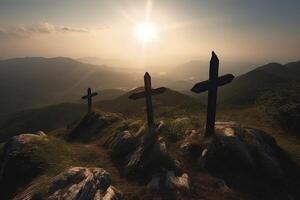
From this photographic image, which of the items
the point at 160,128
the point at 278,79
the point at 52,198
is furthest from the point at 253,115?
the point at 278,79

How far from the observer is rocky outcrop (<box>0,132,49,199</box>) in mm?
17484

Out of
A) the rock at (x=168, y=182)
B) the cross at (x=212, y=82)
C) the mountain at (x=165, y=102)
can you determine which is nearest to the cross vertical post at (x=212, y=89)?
the cross at (x=212, y=82)

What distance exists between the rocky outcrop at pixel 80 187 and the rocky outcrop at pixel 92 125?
17.5 m

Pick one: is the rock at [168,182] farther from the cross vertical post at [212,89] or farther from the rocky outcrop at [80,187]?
the cross vertical post at [212,89]

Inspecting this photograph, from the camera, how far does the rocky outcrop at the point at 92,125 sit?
110ft

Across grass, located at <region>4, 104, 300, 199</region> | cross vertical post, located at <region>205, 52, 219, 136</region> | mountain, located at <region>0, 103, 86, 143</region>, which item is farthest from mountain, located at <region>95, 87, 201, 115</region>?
mountain, located at <region>0, 103, 86, 143</region>

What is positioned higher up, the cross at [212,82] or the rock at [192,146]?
the cross at [212,82]

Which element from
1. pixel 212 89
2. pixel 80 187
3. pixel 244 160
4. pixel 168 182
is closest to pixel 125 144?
pixel 168 182

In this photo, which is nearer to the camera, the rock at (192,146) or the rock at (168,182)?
the rock at (168,182)

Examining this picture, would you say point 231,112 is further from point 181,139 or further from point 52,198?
point 52,198

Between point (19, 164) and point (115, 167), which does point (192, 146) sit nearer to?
point (115, 167)

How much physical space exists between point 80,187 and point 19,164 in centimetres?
748

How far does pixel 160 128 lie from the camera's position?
23.6 meters

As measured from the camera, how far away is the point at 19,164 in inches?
735
